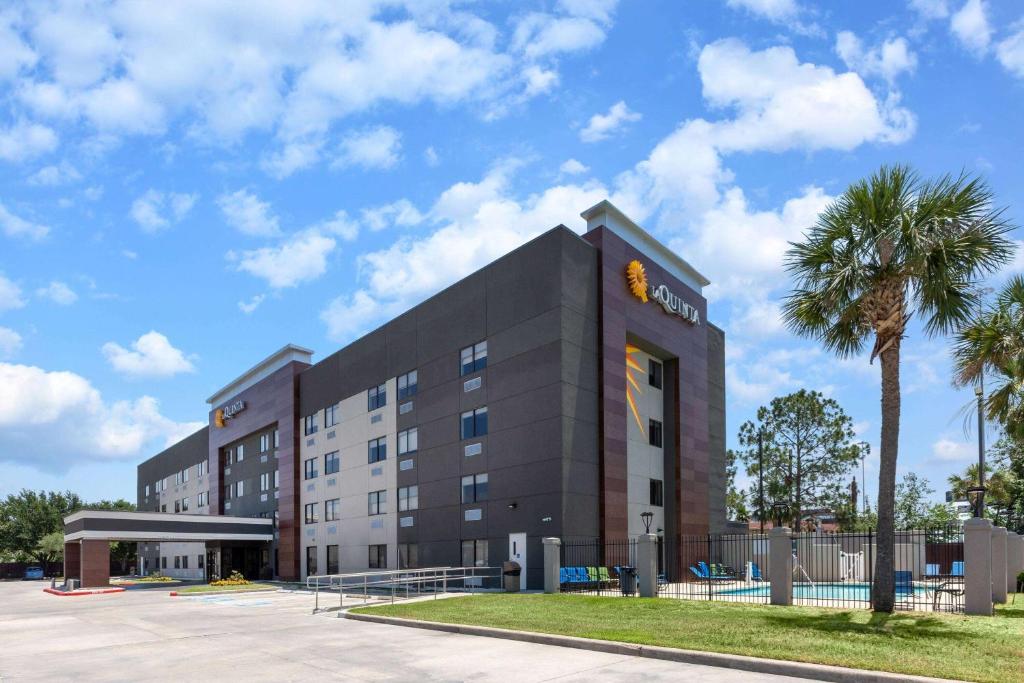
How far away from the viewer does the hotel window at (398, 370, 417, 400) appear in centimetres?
4297

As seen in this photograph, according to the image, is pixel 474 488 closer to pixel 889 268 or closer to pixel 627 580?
pixel 627 580

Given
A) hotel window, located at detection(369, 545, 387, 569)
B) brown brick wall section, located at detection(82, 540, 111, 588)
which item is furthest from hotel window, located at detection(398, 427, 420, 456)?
brown brick wall section, located at detection(82, 540, 111, 588)

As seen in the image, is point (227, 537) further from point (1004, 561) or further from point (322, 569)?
point (1004, 561)

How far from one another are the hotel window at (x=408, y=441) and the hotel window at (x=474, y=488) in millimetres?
4918

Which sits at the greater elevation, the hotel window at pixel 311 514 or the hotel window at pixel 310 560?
the hotel window at pixel 311 514

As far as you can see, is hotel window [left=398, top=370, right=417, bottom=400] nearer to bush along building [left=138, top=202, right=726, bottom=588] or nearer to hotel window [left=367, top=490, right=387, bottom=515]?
bush along building [left=138, top=202, right=726, bottom=588]

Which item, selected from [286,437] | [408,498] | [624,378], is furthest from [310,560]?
[624,378]

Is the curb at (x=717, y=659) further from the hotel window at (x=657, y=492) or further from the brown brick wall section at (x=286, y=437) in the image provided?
the brown brick wall section at (x=286, y=437)

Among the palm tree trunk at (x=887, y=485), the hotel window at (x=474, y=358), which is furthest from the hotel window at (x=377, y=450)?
the palm tree trunk at (x=887, y=485)

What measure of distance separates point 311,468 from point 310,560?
5.87 meters

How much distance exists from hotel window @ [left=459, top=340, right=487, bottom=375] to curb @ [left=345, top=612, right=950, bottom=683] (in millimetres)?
19257

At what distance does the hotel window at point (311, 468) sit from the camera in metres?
54.2

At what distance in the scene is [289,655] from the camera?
16359mm

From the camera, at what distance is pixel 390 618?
22156 millimetres
